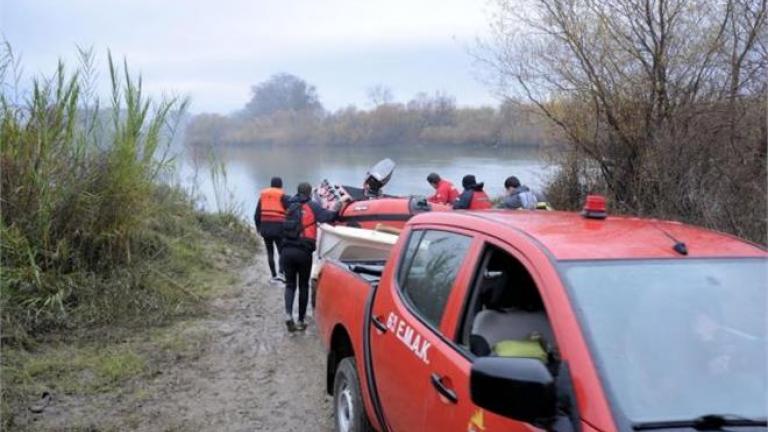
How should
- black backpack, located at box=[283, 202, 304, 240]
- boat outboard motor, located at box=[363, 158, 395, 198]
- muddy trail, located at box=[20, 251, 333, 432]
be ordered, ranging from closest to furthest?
muddy trail, located at box=[20, 251, 333, 432], black backpack, located at box=[283, 202, 304, 240], boat outboard motor, located at box=[363, 158, 395, 198]

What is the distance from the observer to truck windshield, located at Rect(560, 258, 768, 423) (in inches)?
78.6

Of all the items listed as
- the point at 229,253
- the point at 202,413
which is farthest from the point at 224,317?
the point at 229,253

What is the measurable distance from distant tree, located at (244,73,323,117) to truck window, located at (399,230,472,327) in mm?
43312

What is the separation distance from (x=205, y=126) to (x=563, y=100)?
72.2 ft

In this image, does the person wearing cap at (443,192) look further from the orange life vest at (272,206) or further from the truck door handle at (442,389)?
the truck door handle at (442,389)

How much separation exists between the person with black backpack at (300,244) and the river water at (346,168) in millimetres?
6601

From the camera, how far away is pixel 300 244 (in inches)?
294

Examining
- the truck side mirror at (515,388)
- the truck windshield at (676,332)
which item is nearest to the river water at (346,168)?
the truck windshield at (676,332)

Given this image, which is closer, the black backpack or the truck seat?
the truck seat

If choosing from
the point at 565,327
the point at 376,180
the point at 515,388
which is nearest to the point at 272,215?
the point at 376,180

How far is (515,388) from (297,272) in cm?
594

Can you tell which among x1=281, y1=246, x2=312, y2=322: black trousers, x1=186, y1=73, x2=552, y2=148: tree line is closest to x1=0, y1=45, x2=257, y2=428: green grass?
x1=281, y1=246, x2=312, y2=322: black trousers

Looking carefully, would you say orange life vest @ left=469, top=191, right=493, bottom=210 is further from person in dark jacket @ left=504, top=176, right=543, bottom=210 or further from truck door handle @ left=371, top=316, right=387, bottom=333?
truck door handle @ left=371, top=316, right=387, bottom=333

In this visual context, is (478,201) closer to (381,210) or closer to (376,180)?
(376,180)
